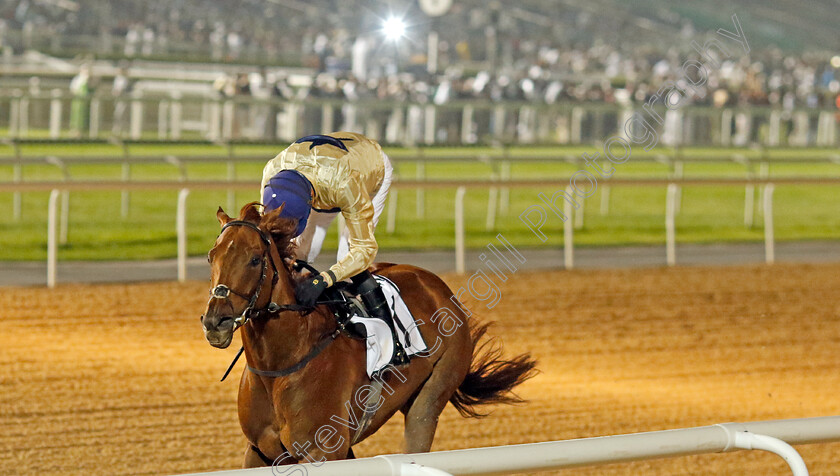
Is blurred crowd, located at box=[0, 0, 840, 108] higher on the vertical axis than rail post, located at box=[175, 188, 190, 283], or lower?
higher

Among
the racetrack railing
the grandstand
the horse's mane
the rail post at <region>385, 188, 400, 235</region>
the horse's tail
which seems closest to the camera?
the horse's mane

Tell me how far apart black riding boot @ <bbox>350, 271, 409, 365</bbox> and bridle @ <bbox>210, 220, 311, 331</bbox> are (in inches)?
14.7

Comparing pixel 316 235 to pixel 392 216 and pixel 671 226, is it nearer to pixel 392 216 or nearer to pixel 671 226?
pixel 671 226

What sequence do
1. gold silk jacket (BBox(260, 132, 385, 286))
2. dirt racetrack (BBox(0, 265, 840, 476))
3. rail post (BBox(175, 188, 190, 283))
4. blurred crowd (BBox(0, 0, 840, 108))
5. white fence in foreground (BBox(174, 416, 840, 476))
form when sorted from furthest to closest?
blurred crowd (BBox(0, 0, 840, 108)) < rail post (BBox(175, 188, 190, 283)) < dirt racetrack (BBox(0, 265, 840, 476)) < gold silk jacket (BBox(260, 132, 385, 286)) < white fence in foreground (BBox(174, 416, 840, 476))

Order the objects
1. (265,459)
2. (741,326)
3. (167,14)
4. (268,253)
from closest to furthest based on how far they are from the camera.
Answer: (268,253), (265,459), (741,326), (167,14)

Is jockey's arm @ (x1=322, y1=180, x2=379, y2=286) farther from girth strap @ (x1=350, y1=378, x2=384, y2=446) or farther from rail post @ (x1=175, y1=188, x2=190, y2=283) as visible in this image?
rail post @ (x1=175, y1=188, x2=190, y2=283)

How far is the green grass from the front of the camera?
Answer: 10.3 meters

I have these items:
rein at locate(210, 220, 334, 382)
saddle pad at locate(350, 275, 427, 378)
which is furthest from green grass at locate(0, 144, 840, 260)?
rein at locate(210, 220, 334, 382)

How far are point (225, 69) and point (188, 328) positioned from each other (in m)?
13.6

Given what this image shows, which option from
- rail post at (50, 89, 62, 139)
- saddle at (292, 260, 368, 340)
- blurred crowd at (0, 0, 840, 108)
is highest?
blurred crowd at (0, 0, 840, 108)

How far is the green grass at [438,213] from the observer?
1033 centimetres

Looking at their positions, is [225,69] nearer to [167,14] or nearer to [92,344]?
[167,14]

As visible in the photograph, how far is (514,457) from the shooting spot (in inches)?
77.6

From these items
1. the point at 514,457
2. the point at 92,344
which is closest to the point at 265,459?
the point at 514,457
